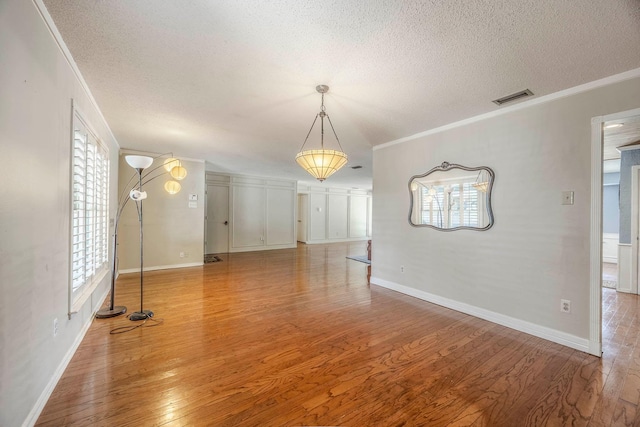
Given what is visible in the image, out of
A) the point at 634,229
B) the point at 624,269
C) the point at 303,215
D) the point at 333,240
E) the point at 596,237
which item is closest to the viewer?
the point at 596,237

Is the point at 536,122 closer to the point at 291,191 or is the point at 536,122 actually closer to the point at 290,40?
the point at 290,40

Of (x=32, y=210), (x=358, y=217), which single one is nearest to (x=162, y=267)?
(x=32, y=210)

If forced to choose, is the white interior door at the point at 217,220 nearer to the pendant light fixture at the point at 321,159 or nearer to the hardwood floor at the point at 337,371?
the hardwood floor at the point at 337,371

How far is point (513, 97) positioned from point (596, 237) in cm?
158

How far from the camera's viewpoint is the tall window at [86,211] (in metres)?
2.35

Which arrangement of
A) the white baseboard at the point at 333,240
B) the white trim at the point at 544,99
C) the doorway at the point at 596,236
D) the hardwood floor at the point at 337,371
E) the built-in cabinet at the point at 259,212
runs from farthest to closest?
1. the white baseboard at the point at 333,240
2. the built-in cabinet at the point at 259,212
3. the doorway at the point at 596,236
4. the white trim at the point at 544,99
5. the hardwood floor at the point at 337,371

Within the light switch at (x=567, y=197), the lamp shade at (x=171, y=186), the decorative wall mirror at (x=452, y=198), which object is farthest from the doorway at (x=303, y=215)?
the light switch at (x=567, y=197)

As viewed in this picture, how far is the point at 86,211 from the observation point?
2701 millimetres

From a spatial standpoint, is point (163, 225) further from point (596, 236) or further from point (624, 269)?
point (624, 269)

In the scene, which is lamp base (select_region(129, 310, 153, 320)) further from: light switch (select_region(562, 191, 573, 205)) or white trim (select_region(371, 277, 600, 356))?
light switch (select_region(562, 191, 573, 205))

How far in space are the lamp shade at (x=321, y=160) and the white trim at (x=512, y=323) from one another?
255 cm

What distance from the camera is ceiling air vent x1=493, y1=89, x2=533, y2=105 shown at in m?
2.63

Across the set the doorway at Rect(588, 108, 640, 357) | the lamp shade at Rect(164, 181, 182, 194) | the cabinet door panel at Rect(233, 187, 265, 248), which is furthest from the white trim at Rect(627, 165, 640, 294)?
the cabinet door panel at Rect(233, 187, 265, 248)

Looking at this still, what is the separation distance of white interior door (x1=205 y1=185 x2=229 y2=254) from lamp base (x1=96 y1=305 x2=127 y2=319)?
4.60 m
